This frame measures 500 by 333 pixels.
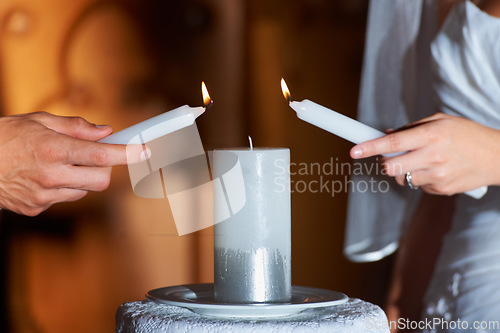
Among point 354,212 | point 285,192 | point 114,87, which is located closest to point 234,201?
point 285,192

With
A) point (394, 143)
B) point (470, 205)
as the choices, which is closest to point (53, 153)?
point (394, 143)

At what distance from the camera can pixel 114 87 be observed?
1683 mm

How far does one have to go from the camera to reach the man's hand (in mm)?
614

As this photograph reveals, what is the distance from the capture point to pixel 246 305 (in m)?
0.52

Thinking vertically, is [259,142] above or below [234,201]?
above

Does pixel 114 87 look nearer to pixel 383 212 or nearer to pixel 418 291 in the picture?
pixel 383 212

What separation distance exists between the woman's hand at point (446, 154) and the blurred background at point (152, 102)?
3.12 ft

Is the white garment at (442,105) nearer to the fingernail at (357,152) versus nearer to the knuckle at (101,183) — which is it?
the fingernail at (357,152)

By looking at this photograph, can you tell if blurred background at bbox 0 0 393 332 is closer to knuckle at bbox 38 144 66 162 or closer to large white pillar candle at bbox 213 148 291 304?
knuckle at bbox 38 144 66 162

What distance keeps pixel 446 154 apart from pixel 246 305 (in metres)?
0.36

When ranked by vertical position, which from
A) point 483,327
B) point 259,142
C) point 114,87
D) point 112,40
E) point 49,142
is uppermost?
point 112,40

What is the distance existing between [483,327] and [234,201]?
598 mm

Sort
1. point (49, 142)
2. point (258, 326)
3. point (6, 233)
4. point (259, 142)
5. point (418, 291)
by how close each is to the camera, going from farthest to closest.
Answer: point (259, 142) → point (6, 233) → point (418, 291) → point (49, 142) → point (258, 326)

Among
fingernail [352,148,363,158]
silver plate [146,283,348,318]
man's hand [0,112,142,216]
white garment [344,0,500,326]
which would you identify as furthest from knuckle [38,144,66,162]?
white garment [344,0,500,326]
